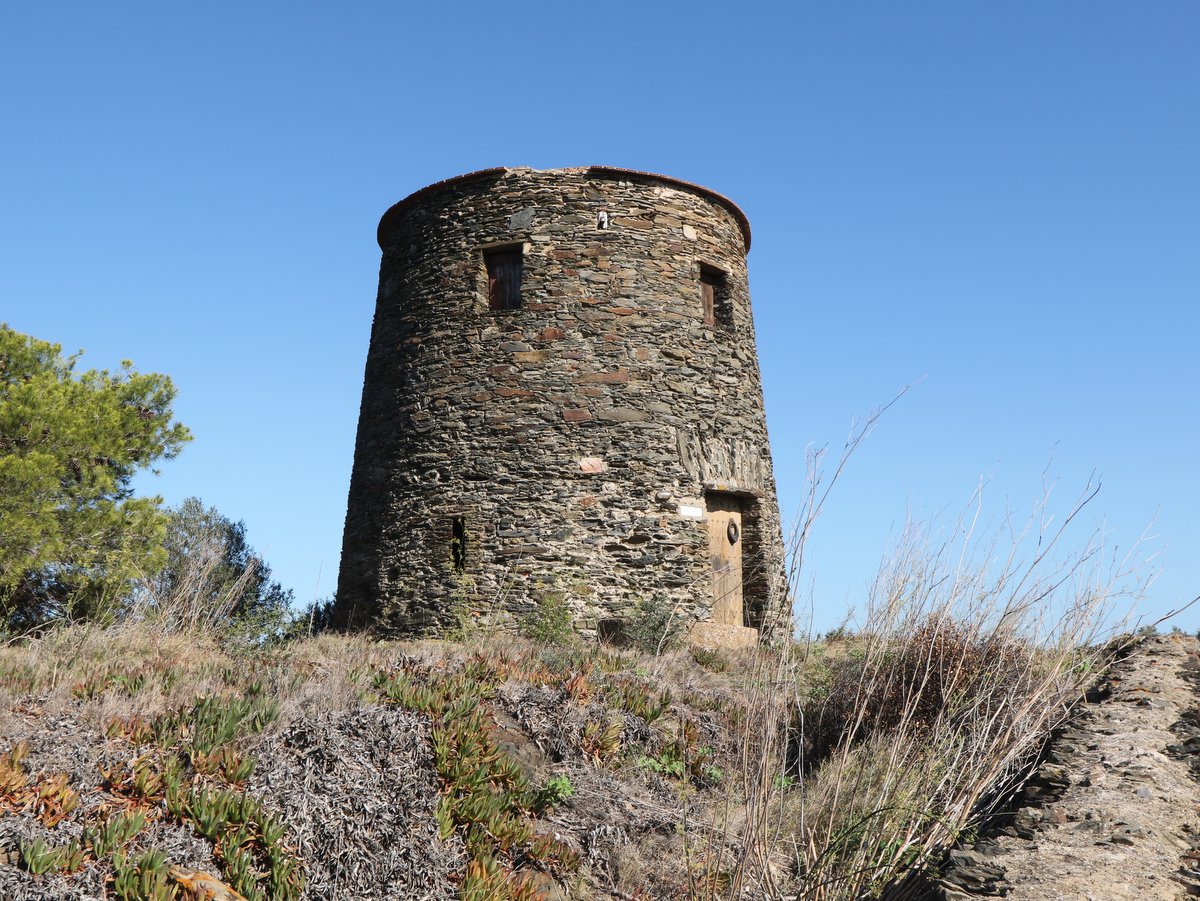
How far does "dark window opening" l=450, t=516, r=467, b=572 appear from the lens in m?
11.1

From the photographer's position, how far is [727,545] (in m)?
11.8

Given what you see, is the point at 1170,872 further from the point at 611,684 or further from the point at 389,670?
the point at 389,670

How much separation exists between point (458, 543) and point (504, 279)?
11.1 feet

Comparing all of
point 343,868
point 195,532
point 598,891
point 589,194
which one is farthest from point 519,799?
point 195,532

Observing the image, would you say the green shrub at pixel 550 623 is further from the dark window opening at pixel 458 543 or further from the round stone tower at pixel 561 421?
the dark window opening at pixel 458 543

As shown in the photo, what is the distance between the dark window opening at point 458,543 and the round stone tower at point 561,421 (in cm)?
5

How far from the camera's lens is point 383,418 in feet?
40.1

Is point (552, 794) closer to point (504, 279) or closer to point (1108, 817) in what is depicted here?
point (1108, 817)

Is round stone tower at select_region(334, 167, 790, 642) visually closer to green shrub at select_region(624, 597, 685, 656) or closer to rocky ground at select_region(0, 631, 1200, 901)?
green shrub at select_region(624, 597, 685, 656)

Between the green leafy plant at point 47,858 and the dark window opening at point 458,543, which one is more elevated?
the dark window opening at point 458,543

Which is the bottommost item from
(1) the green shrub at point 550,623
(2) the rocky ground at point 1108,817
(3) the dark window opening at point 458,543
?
(2) the rocky ground at point 1108,817

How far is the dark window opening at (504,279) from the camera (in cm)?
1184

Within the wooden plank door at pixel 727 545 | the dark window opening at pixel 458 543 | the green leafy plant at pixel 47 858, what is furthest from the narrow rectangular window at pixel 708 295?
the green leafy plant at pixel 47 858

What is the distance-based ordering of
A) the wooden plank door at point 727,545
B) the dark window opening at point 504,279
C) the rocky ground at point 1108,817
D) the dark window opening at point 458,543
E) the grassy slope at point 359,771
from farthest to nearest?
the dark window opening at point 504,279
the wooden plank door at point 727,545
the dark window opening at point 458,543
the grassy slope at point 359,771
the rocky ground at point 1108,817
